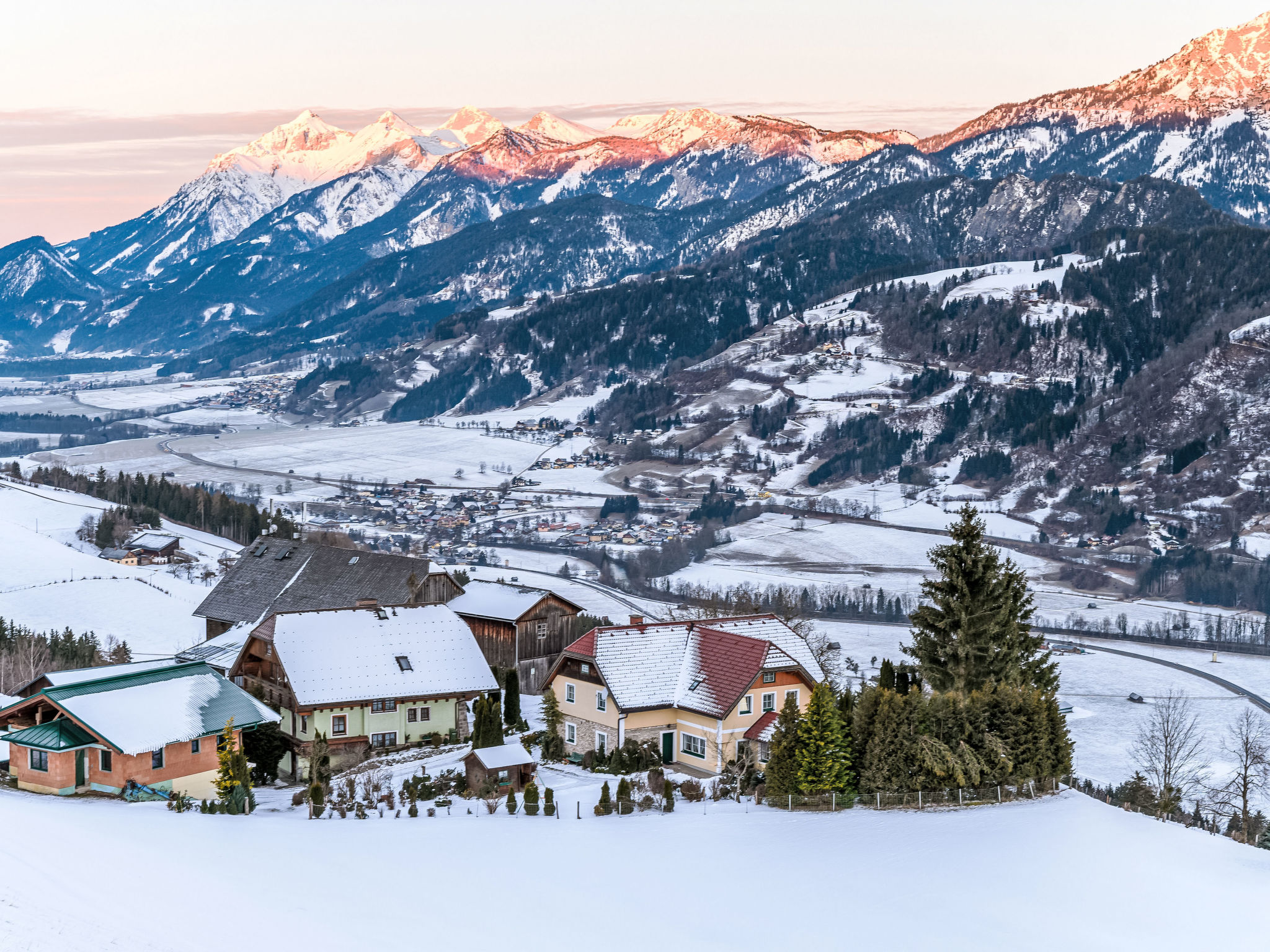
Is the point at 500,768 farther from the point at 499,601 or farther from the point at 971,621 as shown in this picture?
the point at 499,601

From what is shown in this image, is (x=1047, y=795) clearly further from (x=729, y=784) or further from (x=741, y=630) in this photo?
(x=741, y=630)

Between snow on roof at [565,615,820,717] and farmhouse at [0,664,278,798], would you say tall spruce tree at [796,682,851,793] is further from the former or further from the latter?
farmhouse at [0,664,278,798]

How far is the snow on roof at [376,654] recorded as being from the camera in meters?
49.3

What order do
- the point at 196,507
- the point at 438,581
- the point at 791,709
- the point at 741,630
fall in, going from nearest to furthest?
1. the point at 791,709
2. the point at 741,630
3. the point at 438,581
4. the point at 196,507

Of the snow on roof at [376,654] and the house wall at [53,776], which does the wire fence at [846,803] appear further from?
the house wall at [53,776]

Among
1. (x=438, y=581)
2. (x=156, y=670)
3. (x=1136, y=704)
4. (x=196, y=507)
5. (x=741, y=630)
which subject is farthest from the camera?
(x=196, y=507)

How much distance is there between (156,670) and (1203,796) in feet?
167

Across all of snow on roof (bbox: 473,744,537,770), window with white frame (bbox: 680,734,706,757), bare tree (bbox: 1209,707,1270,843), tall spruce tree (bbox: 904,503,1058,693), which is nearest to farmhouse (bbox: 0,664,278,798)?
snow on roof (bbox: 473,744,537,770)

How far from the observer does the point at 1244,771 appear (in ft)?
169

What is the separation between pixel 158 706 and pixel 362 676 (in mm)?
9973

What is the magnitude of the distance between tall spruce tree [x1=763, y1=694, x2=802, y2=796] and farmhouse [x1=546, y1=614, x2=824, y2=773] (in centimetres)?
498

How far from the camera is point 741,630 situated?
50844 mm

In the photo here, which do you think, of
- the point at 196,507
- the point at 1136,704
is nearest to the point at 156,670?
the point at 1136,704

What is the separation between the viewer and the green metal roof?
38562mm
